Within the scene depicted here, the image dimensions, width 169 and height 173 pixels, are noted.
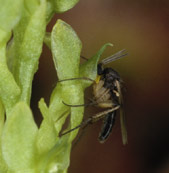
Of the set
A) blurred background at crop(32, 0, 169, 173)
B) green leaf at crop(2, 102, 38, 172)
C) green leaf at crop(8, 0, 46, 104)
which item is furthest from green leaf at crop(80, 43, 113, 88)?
blurred background at crop(32, 0, 169, 173)

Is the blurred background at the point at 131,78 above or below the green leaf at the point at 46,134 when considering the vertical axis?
below

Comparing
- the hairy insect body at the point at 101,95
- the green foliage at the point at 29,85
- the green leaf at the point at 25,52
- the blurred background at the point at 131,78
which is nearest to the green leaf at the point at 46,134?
the green foliage at the point at 29,85

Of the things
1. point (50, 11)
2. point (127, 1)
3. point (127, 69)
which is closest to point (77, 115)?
point (50, 11)

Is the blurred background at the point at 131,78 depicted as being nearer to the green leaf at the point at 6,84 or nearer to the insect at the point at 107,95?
the insect at the point at 107,95

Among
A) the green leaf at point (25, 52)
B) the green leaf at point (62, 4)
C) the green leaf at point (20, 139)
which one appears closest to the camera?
the green leaf at point (20, 139)

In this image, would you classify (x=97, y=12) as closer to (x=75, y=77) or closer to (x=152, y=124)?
(x=152, y=124)

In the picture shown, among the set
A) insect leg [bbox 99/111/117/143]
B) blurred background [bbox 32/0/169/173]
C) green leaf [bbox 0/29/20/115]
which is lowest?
blurred background [bbox 32/0/169/173]

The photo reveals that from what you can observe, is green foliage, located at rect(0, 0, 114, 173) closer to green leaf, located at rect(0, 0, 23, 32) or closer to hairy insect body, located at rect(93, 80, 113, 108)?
green leaf, located at rect(0, 0, 23, 32)

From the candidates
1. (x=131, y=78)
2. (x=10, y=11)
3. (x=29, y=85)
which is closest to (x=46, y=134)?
(x=29, y=85)
